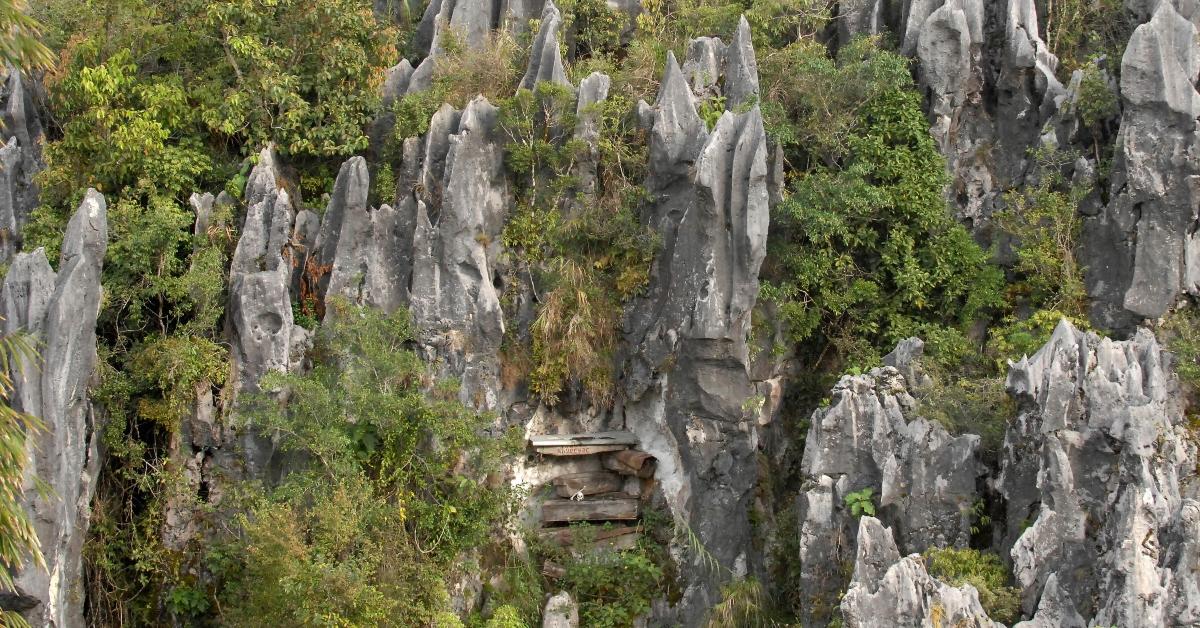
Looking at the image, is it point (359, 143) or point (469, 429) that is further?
point (359, 143)

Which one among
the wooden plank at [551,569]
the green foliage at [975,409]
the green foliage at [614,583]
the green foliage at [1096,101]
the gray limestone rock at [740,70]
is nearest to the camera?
the green foliage at [975,409]

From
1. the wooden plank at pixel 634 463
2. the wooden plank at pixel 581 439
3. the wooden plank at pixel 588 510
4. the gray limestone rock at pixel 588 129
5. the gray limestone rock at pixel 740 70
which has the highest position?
the gray limestone rock at pixel 740 70

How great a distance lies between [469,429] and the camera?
16.6 meters

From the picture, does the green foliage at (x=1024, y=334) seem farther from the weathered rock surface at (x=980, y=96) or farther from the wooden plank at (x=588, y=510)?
the wooden plank at (x=588, y=510)

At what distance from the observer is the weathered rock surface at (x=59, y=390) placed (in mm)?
14875

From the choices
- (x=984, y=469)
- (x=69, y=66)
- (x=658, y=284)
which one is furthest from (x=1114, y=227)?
(x=69, y=66)

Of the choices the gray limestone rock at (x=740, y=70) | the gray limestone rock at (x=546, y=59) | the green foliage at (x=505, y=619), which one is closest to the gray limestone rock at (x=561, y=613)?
the green foliage at (x=505, y=619)

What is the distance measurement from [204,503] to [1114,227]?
42.1 ft

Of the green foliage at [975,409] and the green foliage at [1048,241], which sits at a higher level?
the green foliage at [1048,241]

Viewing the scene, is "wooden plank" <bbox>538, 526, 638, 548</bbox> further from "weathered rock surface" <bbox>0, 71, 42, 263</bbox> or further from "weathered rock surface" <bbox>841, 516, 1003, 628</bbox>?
"weathered rock surface" <bbox>0, 71, 42, 263</bbox>

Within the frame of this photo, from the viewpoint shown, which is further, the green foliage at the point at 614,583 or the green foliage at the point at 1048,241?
the green foliage at the point at 1048,241

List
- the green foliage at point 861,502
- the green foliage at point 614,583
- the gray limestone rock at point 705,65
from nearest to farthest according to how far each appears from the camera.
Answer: the green foliage at point 861,502
the green foliage at point 614,583
the gray limestone rock at point 705,65

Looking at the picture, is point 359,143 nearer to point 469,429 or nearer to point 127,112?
point 127,112

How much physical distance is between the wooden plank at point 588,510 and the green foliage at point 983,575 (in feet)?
18.8
